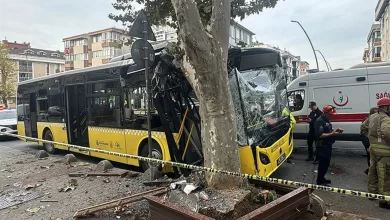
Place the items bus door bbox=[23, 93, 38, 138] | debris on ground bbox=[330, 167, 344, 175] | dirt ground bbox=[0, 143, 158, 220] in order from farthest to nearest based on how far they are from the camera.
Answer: bus door bbox=[23, 93, 38, 138]
debris on ground bbox=[330, 167, 344, 175]
dirt ground bbox=[0, 143, 158, 220]

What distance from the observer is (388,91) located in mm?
8070

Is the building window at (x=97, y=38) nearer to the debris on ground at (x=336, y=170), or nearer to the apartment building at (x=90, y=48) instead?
the apartment building at (x=90, y=48)

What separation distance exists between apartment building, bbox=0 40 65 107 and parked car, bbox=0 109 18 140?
157ft

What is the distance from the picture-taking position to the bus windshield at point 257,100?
17.5ft

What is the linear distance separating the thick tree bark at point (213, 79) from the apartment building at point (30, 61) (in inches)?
2484

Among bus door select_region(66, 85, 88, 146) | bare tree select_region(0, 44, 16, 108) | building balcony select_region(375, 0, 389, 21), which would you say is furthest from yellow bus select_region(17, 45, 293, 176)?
building balcony select_region(375, 0, 389, 21)

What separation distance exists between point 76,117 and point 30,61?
2442 inches

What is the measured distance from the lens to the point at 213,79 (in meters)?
4.00

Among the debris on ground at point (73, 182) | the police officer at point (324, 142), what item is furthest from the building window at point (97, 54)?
the police officer at point (324, 142)

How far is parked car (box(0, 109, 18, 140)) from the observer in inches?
578

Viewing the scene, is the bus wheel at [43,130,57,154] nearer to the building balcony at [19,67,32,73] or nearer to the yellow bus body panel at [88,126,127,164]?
the yellow bus body panel at [88,126,127,164]

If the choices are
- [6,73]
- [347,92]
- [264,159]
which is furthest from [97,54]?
[264,159]

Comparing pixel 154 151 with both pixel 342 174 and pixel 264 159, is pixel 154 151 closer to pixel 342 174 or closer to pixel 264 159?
pixel 264 159

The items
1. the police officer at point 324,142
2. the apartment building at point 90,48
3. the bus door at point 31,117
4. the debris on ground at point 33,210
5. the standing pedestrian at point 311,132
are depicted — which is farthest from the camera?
the apartment building at point 90,48
